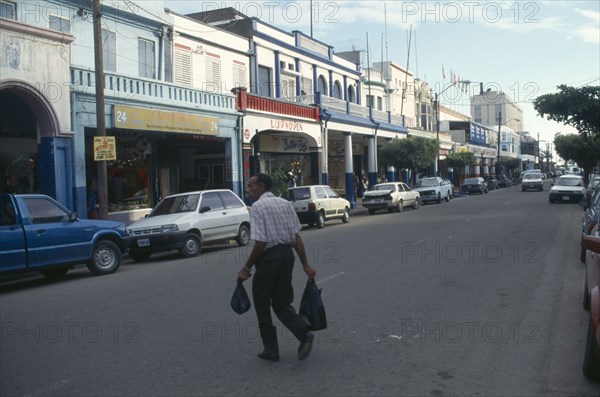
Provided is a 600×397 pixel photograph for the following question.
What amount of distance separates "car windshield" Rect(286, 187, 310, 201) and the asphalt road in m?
9.88

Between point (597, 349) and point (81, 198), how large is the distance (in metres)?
14.9

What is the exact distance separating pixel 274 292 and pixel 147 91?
49.1ft

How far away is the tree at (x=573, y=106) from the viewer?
24.1m

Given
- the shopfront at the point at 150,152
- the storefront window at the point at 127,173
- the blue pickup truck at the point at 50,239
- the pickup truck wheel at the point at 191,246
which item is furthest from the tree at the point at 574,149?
the blue pickup truck at the point at 50,239

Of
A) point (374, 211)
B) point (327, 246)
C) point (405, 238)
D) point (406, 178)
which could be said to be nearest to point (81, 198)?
point (327, 246)

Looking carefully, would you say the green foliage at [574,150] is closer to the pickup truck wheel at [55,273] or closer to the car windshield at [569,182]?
the car windshield at [569,182]

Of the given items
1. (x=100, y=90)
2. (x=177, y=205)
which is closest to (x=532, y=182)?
(x=177, y=205)

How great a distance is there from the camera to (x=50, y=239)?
11.3 m

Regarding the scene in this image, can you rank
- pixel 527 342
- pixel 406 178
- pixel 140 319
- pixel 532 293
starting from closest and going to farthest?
pixel 527 342
pixel 140 319
pixel 532 293
pixel 406 178

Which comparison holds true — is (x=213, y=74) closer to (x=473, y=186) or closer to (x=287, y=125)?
(x=287, y=125)

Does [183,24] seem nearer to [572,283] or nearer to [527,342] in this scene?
[572,283]

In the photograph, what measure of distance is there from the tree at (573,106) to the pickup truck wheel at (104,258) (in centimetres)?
1921

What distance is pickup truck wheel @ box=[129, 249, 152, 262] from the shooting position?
48.4 ft

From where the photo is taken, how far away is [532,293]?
9023 millimetres
